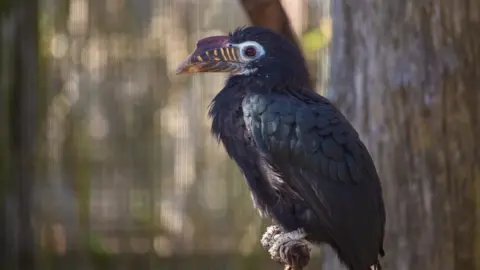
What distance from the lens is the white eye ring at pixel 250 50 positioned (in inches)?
62.5

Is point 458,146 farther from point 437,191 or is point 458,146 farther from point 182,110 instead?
point 182,110

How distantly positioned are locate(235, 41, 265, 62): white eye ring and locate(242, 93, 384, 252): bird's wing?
142mm

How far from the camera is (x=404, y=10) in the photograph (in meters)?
1.91

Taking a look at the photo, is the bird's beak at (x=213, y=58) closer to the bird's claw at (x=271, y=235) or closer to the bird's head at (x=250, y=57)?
the bird's head at (x=250, y=57)

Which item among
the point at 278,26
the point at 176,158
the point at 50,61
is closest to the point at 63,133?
the point at 50,61

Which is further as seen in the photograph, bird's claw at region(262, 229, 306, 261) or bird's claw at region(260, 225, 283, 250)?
bird's claw at region(260, 225, 283, 250)

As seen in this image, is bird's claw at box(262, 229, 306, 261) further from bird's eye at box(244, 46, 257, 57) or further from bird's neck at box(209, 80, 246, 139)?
bird's eye at box(244, 46, 257, 57)

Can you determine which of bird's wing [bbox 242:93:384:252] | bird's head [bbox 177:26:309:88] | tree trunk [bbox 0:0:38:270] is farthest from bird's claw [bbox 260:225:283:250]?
tree trunk [bbox 0:0:38:270]

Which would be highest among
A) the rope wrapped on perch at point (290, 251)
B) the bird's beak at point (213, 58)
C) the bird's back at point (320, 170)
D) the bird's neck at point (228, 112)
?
the bird's beak at point (213, 58)

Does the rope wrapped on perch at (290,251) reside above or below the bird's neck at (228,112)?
below

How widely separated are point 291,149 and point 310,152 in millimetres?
41

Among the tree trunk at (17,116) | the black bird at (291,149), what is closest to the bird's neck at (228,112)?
the black bird at (291,149)

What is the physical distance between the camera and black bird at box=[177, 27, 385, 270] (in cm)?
146

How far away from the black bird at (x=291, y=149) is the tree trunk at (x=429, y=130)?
1.25 feet
